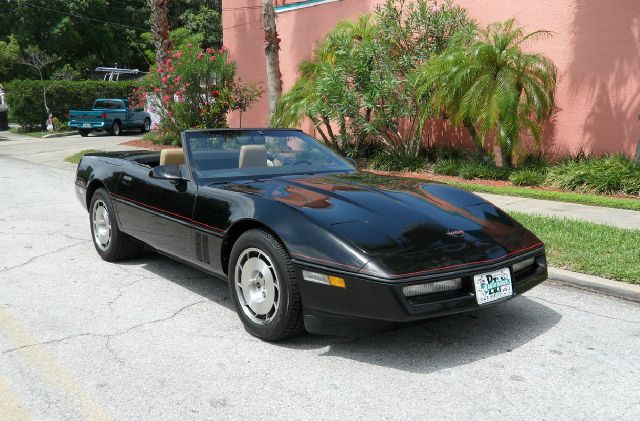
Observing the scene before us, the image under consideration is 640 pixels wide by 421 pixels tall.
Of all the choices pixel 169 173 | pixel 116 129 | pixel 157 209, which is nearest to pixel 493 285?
pixel 169 173

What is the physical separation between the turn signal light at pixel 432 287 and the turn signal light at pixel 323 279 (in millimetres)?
363

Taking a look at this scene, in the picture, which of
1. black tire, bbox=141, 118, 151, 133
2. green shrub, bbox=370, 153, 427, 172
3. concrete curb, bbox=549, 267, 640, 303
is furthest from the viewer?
black tire, bbox=141, 118, 151, 133

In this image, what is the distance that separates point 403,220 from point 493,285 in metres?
0.68

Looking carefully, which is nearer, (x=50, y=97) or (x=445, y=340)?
(x=445, y=340)

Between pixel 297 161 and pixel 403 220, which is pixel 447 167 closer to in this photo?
pixel 297 161

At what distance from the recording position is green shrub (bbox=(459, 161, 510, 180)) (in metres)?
11.7

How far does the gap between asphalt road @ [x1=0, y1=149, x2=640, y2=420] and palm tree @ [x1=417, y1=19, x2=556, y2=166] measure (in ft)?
21.4

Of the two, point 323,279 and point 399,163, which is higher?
point 323,279

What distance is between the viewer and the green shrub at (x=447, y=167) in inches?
489

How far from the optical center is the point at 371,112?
47.4 ft

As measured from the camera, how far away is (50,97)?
30609 mm

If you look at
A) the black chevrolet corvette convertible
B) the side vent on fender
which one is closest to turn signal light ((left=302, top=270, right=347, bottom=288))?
the black chevrolet corvette convertible

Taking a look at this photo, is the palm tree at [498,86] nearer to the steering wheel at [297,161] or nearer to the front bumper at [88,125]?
the steering wheel at [297,161]

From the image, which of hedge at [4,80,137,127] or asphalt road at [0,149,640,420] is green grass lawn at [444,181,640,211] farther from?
hedge at [4,80,137,127]
